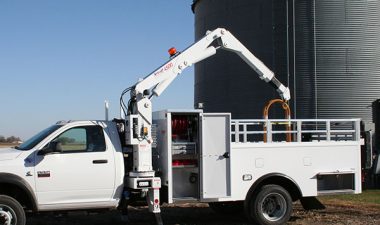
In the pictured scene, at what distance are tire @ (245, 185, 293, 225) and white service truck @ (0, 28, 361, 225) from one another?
0.02 m

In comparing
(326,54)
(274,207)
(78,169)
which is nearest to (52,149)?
(78,169)

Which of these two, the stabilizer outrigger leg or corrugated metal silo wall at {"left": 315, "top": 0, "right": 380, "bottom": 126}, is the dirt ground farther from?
corrugated metal silo wall at {"left": 315, "top": 0, "right": 380, "bottom": 126}

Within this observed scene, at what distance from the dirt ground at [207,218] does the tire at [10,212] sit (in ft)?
5.71

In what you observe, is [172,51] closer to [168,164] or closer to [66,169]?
[168,164]

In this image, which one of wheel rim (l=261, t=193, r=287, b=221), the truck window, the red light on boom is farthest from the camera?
the red light on boom

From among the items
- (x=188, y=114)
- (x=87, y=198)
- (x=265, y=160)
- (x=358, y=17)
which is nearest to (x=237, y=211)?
(x=265, y=160)

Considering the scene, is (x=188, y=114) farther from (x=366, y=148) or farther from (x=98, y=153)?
(x=366, y=148)

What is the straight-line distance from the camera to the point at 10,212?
8711 mm

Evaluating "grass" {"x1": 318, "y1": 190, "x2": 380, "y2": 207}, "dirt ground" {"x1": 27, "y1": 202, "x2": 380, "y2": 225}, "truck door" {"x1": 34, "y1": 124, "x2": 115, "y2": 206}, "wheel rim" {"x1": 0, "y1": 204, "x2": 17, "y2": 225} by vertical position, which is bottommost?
"grass" {"x1": 318, "y1": 190, "x2": 380, "y2": 207}

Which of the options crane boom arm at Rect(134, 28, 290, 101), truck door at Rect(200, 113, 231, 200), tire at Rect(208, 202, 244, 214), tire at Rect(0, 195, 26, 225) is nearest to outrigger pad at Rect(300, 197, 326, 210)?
tire at Rect(208, 202, 244, 214)

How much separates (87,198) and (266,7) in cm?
1559

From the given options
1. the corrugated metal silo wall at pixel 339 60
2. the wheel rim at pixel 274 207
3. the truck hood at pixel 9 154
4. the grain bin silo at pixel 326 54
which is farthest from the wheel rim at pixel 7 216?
the corrugated metal silo wall at pixel 339 60

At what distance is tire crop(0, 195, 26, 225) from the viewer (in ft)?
28.4

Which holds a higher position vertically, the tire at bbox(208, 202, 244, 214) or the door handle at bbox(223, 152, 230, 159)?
the door handle at bbox(223, 152, 230, 159)
